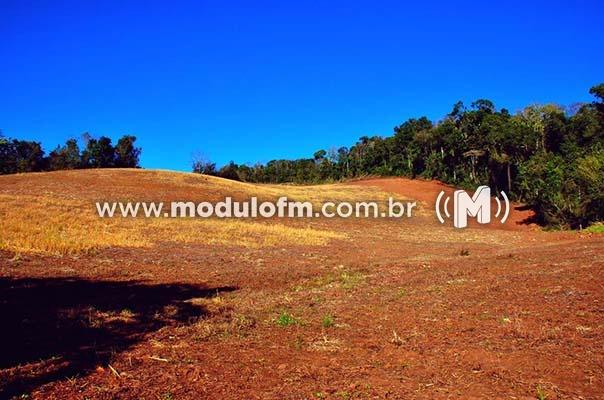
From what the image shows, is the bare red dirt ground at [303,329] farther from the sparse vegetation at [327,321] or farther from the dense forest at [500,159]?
the dense forest at [500,159]

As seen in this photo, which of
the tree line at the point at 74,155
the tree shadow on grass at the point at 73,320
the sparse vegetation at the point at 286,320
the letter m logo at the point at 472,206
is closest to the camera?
the tree shadow on grass at the point at 73,320

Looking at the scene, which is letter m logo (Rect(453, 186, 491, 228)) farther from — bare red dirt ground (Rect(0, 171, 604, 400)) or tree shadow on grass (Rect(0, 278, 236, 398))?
tree shadow on grass (Rect(0, 278, 236, 398))

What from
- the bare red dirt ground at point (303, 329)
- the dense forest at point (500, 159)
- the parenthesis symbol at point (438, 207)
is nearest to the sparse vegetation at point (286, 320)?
the bare red dirt ground at point (303, 329)

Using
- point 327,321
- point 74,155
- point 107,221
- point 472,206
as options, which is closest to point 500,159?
point 472,206

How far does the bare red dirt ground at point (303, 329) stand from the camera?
4.82 m

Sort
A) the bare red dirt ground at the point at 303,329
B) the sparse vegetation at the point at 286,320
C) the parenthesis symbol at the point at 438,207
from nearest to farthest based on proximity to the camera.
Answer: the bare red dirt ground at the point at 303,329
the sparse vegetation at the point at 286,320
the parenthesis symbol at the point at 438,207

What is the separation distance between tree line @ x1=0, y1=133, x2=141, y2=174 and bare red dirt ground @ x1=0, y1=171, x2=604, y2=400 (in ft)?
195

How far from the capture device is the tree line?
6526 centimetres

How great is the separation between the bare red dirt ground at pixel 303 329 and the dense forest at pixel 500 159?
1740cm

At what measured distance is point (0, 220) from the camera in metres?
18.8

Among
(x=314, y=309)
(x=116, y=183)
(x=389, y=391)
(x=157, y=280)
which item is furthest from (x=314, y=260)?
(x=116, y=183)

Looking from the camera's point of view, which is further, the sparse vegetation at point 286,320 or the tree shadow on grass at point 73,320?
the sparse vegetation at point 286,320

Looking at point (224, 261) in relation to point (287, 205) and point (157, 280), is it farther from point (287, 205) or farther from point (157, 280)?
point (287, 205)

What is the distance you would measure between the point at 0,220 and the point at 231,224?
10.9 metres
